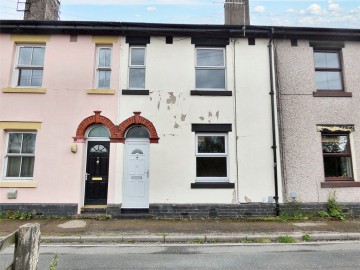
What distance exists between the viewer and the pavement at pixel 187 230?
6.50 m

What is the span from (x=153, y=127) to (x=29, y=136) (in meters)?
Result: 4.29

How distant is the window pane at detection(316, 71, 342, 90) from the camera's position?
32.0 feet

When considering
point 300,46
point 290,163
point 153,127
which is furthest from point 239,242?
point 300,46

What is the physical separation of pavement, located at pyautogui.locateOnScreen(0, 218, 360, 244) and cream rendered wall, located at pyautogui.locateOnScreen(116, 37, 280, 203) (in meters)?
1.02

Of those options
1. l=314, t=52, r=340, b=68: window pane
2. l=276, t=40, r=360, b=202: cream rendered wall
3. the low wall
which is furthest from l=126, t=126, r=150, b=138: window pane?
l=314, t=52, r=340, b=68: window pane

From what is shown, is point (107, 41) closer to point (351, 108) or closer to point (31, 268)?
point (31, 268)

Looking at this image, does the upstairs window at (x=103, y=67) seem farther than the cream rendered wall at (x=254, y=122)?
Yes

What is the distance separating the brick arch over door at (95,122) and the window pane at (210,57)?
3882 mm

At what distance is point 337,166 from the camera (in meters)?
9.34

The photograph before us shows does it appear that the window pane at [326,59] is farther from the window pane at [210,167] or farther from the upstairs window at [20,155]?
the upstairs window at [20,155]

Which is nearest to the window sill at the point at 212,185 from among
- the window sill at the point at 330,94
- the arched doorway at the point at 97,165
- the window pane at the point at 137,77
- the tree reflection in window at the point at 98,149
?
the arched doorway at the point at 97,165

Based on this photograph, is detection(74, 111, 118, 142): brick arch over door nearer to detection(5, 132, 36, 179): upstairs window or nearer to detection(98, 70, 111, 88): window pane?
detection(98, 70, 111, 88): window pane

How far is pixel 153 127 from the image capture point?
9031mm

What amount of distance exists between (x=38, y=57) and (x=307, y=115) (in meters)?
9.84
